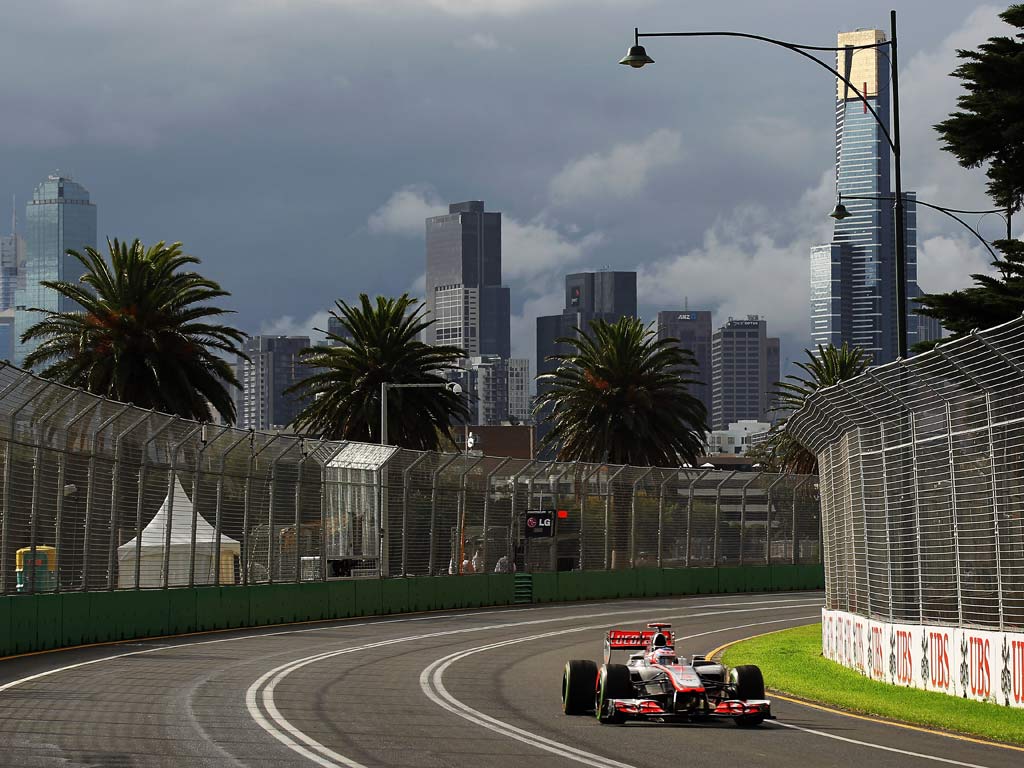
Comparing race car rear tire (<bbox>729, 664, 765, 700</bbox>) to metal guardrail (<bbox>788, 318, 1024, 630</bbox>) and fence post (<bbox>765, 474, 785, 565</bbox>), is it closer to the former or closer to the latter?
metal guardrail (<bbox>788, 318, 1024, 630</bbox>)

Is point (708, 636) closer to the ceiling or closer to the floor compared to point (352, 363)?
closer to the floor

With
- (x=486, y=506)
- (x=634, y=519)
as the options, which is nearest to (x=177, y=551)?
(x=486, y=506)

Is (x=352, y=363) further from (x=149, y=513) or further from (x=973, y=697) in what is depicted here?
(x=973, y=697)

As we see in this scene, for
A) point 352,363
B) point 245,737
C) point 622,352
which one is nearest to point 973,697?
point 245,737

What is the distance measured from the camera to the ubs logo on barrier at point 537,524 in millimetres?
48531

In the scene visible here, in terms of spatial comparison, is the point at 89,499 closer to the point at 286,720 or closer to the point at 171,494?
the point at 171,494

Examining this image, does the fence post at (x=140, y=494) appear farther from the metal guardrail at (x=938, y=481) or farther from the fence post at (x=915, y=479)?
the fence post at (x=915, y=479)

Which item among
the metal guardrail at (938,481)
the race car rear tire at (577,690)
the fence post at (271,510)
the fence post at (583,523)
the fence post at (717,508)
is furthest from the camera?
the fence post at (717,508)

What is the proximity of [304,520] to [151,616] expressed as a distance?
8.29m

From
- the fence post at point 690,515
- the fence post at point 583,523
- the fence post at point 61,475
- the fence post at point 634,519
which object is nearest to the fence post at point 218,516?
the fence post at point 61,475

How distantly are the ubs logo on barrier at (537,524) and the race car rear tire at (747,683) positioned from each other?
32.0 meters

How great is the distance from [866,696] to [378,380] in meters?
38.2

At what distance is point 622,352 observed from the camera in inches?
2491

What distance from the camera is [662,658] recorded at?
54.3ft
